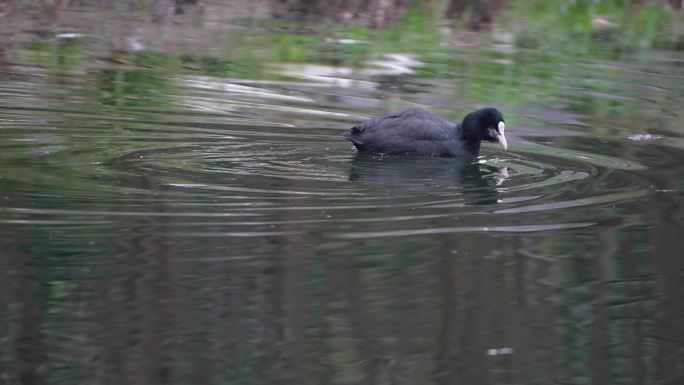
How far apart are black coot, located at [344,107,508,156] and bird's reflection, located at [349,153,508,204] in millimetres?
71

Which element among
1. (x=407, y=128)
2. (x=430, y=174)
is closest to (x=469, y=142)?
(x=407, y=128)

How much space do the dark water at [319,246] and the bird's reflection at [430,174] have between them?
4cm

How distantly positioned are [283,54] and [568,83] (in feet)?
11.4

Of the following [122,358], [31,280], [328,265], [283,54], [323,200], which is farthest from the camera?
[283,54]

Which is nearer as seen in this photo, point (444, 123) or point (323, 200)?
point (323, 200)

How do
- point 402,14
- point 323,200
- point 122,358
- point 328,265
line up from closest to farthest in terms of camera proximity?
1. point 122,358
2. point 328,265
3. point 323,200
4. point 402,14

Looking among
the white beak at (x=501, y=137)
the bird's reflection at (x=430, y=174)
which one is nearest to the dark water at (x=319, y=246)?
the bird's reflection at (x=430, y=174)

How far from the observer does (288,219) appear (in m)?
7.48

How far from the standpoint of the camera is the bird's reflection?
867cm

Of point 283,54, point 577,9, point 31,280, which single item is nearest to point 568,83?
point 283,54

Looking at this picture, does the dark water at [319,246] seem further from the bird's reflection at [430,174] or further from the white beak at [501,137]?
the white beak at [501,137]

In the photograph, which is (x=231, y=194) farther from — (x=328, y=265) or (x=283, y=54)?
(x=283, y=54)

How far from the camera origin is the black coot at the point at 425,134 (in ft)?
33.4

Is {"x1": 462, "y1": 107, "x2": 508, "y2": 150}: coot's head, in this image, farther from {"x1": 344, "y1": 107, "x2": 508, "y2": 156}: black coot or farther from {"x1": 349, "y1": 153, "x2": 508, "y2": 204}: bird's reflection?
{"x1": 349, "y1": 153, "x2": 508, "y2": 204}: bird's reflection
